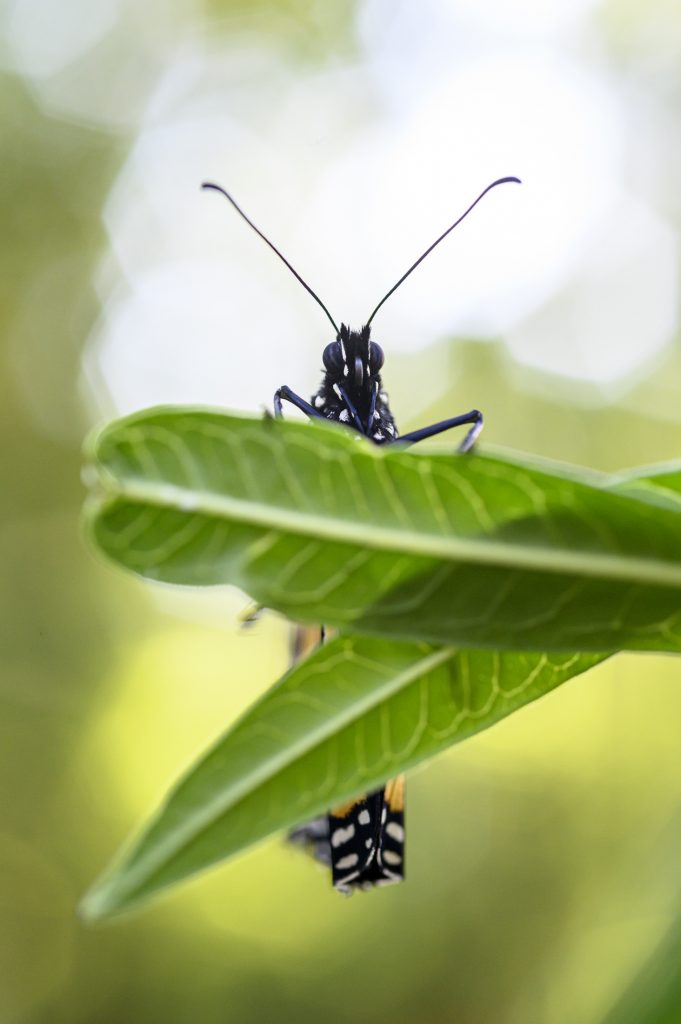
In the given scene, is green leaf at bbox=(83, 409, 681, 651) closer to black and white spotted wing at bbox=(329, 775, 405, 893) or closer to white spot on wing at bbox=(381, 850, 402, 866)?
black and white spotted wing at bbox=(329, 775, 405, 893)

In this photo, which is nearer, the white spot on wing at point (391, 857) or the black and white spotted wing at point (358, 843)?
the black and white spotted wing at point (358, 843)

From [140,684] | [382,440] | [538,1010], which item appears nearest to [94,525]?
[382,440]

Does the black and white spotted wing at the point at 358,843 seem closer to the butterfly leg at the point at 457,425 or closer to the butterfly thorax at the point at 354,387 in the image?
the butterfly leg at the point at 457,425

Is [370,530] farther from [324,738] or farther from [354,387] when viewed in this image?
[354,387]

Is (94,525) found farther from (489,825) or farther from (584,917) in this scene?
(584,917)

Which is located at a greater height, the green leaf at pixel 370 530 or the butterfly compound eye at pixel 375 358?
the butterfly compound eye at pixel 375 358

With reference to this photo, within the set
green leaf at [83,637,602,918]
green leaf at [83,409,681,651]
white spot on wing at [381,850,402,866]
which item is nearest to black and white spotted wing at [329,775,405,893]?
white spot on wing at [381,850,402,866]

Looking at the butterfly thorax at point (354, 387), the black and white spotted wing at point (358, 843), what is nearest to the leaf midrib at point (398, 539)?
the black and white spotted wing at point (358, 843)
